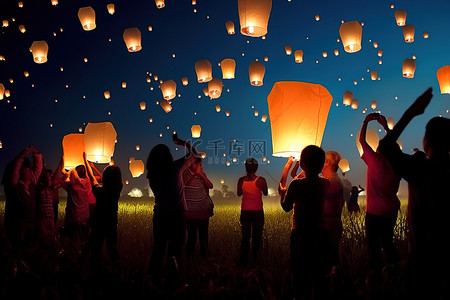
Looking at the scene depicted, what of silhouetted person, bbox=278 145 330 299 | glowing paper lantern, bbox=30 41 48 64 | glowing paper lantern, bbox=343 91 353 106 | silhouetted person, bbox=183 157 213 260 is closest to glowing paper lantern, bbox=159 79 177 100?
glowing paper lantern, bbox=30 41 48 64

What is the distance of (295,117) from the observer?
10.8 feet

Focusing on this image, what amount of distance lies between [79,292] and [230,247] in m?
3.06

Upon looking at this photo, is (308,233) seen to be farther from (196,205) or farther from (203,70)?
(203,70)

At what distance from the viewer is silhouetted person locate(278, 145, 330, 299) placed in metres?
2.61

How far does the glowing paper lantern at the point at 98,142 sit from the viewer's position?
543 centimetres

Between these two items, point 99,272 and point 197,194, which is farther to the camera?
point 197,194

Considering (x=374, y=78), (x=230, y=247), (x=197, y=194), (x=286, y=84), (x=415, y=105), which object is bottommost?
(x=230, y=247)

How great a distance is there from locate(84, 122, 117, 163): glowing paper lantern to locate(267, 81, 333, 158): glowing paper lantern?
3028 mm

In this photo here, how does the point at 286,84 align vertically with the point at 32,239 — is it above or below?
above

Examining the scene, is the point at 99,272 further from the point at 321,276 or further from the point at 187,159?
the point at 321,276

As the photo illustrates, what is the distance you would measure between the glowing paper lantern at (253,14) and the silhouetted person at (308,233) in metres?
2.48

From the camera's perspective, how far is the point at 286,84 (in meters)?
3.34

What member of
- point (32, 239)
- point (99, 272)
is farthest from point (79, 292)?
point (32, 239)

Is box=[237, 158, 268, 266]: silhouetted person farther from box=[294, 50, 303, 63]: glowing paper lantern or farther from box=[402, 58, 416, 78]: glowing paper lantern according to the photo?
box=[294, 50, 303, 63]: glowing paper lantern
